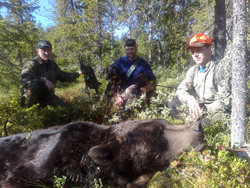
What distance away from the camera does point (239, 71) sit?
6.73 ft

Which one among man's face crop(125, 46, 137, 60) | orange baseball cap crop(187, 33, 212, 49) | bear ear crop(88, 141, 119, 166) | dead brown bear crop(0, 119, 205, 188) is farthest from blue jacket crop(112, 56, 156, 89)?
bear ear crop(88, 141, 119, 166)

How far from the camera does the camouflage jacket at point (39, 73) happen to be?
446 cm

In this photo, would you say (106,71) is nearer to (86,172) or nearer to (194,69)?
(194,69)

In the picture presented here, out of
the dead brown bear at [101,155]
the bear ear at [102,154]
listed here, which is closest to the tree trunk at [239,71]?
the dead brown bear at [101,155]

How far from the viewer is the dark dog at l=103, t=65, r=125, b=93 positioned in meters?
4.61

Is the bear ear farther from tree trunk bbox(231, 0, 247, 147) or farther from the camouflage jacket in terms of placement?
the camouflage jacket

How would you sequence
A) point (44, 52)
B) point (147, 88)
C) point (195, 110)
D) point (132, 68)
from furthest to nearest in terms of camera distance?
point (132, 68) → point (44, 52) → point (147, 88) → point (195, 110)

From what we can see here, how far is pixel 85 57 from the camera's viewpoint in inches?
415

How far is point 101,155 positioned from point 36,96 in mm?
3433

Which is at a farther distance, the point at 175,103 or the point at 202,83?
the point at 175,103

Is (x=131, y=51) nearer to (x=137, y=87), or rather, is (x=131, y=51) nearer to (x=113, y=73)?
(x=113, y=73)

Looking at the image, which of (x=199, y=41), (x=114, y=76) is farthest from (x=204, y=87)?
(x=114, y=76)

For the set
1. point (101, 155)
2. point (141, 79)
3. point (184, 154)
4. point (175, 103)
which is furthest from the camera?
point (141, 79)

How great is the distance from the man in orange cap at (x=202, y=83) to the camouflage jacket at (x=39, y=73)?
3450 mm
